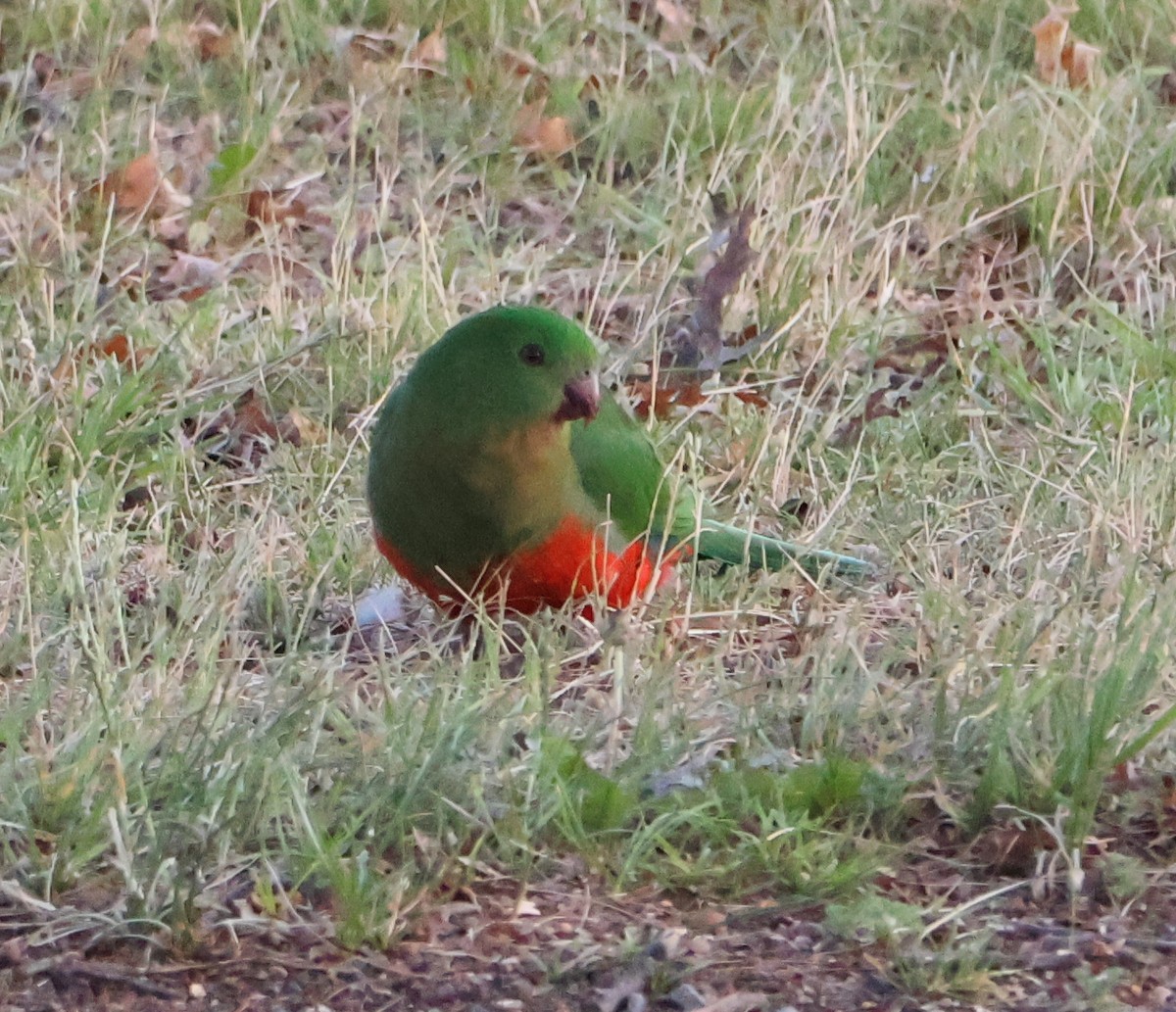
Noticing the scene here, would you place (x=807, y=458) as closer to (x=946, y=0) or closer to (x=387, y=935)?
(x=387, y=935)

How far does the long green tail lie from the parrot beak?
1.69 feet

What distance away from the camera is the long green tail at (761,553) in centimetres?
409

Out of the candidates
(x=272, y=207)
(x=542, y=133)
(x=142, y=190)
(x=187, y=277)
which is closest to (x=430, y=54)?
(x=542, y=133)

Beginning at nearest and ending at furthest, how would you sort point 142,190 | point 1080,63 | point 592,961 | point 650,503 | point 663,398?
1. point 592,961
2. point 650,503
3. point 663,398
4. point 142,190
5. point 1080,63

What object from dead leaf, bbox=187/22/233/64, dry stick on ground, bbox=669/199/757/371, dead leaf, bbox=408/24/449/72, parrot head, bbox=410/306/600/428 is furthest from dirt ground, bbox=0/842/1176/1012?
dead leaf, bbox=187/22/233/64

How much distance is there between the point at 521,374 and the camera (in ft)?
11.9

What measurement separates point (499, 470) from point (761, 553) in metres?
0.78

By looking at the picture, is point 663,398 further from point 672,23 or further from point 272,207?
point 672,23

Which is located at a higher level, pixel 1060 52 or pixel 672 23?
pixel 1060 52

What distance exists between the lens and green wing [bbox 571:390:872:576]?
382 cm

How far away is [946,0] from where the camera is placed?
689cm

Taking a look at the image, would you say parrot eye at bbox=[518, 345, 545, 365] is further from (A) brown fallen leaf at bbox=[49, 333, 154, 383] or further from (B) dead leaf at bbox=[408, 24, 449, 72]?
(B) dead leaf at bbox=[408, 24, 449, 72]

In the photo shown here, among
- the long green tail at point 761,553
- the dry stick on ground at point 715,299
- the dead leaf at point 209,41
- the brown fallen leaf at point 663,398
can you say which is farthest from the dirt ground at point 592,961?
the dead leaf at point 209,41

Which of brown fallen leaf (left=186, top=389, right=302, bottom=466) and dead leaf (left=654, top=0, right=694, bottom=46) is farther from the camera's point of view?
dead leaf (left=654, top=0, right=694, bottom=46)
